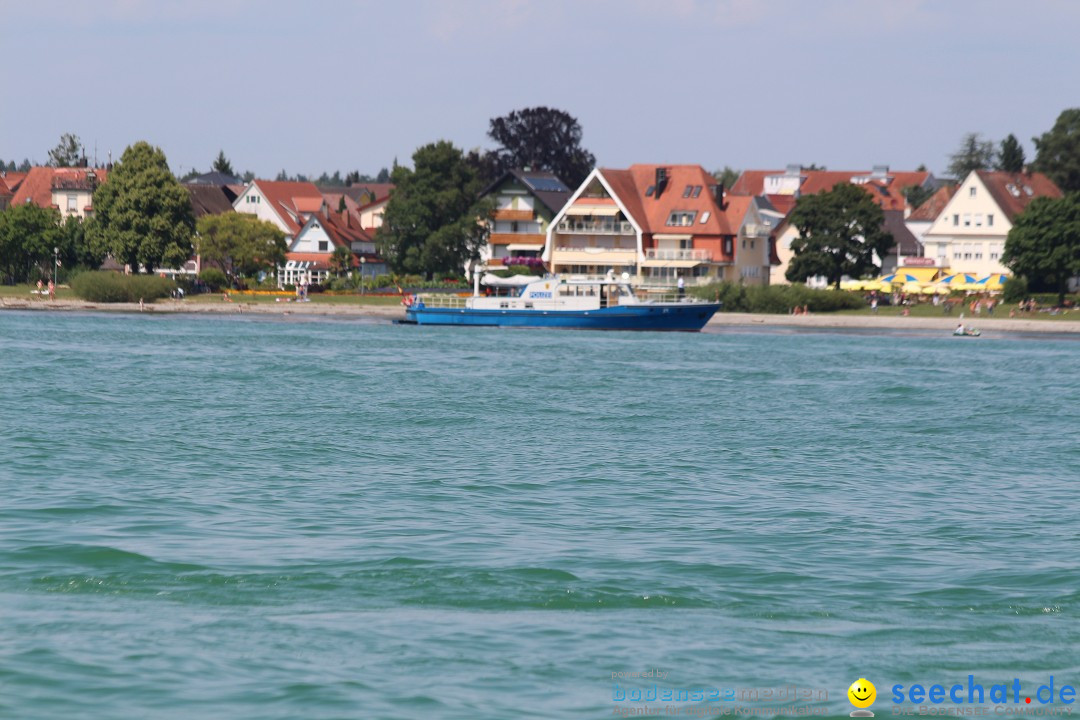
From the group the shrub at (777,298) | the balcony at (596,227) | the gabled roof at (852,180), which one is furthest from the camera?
the gabled roof at (852,180)

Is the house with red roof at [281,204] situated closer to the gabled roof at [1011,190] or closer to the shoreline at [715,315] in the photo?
the shoreline at [715,315]

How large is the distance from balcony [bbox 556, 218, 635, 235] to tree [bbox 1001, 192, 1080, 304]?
92.9 ft

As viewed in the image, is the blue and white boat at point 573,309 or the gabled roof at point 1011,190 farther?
the gabled roof at point 1011,190

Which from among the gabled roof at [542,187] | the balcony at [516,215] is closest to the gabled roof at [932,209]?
the gabled roof at [542,187]

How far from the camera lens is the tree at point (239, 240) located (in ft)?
334

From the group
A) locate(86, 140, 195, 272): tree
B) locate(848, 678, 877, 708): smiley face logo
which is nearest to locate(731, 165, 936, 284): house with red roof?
locate(86, 140, 195, 272): tree

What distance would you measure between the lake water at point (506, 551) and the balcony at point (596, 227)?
71.5m

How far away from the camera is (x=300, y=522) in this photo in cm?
1800

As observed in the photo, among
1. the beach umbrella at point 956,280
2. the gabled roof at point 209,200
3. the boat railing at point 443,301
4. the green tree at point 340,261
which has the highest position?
the gabled roof at point 209,200

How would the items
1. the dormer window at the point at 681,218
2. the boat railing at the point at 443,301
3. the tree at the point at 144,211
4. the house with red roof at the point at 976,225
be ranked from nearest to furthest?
the boat railing at the point at 443,301, the tree at the point at 144,211, the dormer window at the point at 681,218, the house with red roof at the point at 976,225

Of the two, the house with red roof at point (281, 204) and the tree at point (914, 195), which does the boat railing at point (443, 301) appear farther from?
the tree at point (914, 195)

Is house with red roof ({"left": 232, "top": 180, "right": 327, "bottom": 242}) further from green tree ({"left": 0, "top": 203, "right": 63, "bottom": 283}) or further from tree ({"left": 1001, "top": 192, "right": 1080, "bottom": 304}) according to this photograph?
tree ({"left": 1001, "top": 192, "right": 1080, "bottom": 304})

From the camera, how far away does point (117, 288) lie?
95.9 meters

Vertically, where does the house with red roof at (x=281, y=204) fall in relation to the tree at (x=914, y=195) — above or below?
below
